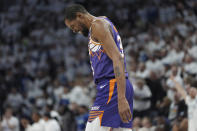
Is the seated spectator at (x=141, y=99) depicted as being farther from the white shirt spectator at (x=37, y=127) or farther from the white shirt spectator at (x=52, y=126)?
the white shirt spectator at (x=37, y=127)

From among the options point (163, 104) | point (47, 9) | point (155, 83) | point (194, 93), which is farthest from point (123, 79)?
point (47, 9)

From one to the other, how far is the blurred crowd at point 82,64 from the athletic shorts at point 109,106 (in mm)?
3724

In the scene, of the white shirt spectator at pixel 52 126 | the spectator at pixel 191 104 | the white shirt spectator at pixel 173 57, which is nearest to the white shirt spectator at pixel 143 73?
the white shirt spectator at pixel 173 57

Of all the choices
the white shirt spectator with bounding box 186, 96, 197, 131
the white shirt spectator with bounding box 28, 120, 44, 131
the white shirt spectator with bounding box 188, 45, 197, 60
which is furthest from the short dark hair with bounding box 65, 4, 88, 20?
the white shirt spectator with bounding box 188, 45, 197, 60

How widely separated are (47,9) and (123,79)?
16462 millimetres

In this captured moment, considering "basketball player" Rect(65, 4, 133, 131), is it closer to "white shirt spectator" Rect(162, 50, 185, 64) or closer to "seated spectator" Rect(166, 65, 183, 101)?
"seated spectator" Rect(166, 65, 183, 101)

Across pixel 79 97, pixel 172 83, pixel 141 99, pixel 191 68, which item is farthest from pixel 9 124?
pixel 191 68

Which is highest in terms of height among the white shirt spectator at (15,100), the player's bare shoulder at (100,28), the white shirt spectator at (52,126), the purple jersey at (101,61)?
the player's bare shoulder at (100,28)

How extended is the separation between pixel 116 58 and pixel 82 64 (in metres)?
11.2

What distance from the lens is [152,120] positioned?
8.91 meters

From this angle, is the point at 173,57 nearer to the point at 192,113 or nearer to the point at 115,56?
the point at 192,113

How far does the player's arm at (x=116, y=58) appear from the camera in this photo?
3016mm

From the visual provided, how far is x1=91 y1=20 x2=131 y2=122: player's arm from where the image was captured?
9.89ft

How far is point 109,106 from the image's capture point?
321 cm
